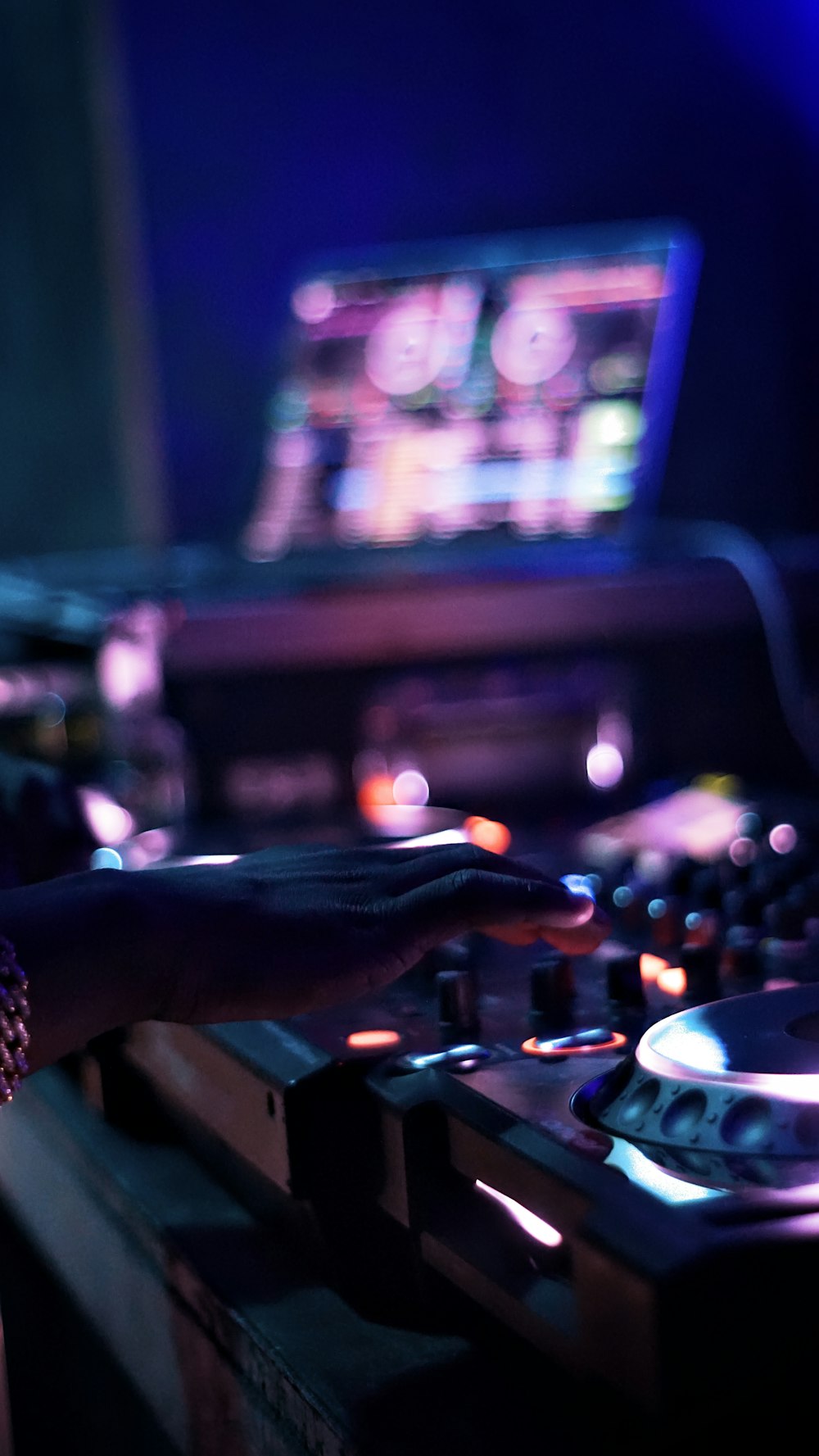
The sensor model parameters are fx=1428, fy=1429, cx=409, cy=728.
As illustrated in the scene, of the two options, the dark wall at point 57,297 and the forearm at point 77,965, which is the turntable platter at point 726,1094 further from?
the dark wall at point 57,297

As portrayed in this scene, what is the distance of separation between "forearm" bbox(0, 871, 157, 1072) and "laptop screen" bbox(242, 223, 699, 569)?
3.05 feet

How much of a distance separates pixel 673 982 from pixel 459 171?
54.8 inches

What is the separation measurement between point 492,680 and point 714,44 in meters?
0.87

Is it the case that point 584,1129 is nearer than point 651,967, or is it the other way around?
point 584,1129

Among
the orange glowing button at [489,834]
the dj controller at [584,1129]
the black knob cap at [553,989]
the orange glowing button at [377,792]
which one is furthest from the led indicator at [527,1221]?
the orange glowing button at [377,792]

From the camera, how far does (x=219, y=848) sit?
1117 mm

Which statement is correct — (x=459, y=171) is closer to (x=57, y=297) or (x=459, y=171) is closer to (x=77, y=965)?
(x=57, y=297)

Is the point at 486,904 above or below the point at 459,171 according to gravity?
below

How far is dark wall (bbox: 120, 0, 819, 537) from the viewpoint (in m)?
1.68

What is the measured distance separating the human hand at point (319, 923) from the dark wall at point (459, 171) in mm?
1085

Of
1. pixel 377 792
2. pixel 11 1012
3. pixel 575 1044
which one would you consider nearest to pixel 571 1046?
pixel 575 1044

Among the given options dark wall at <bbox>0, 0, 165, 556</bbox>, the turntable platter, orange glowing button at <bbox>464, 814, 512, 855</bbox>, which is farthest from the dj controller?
dark wall at <bbox>0, 0, 165, 556</bbox>

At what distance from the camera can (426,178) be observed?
1.79 meters

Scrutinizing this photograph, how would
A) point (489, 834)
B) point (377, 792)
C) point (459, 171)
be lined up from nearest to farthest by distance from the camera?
point (489, 834)
point (377, 792)
point (459, 171)
